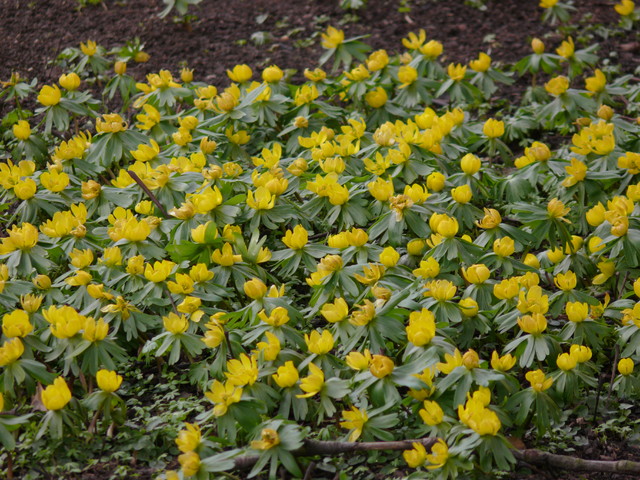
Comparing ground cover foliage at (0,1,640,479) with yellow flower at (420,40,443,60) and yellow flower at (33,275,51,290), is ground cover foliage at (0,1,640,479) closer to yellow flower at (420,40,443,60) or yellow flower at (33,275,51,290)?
yellow flower at (33,275,51,290)

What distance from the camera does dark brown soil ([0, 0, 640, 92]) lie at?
16.4 ft

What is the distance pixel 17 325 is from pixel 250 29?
11.0 feet

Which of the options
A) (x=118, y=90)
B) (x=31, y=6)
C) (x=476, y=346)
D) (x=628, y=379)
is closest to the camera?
(x=628, y=379)

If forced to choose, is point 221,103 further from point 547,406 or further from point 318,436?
point 547,406

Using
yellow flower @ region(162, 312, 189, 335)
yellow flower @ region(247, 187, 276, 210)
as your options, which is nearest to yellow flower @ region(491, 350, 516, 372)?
yellow flower @ region(162, 312, 189, 335)

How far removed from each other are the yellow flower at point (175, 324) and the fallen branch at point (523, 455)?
53cm

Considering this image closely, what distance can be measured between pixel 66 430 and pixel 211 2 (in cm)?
399

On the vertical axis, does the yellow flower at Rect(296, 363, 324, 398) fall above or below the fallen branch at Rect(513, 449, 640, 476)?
above

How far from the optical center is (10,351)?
241 cm

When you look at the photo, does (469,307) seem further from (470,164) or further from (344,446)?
(470,164)

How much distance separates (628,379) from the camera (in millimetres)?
2535

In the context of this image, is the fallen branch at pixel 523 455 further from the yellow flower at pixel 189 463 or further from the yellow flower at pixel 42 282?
the yellow flower at pixel 42 282

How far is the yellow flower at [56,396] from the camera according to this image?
89.7 inches

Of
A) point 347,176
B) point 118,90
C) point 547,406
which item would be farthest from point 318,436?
point 118,90
